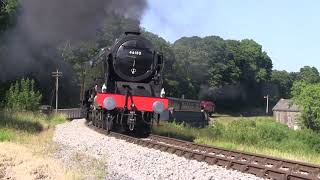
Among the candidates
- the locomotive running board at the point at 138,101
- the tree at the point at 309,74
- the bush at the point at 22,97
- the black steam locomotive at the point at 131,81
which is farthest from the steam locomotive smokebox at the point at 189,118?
the tree at the point at 309,74

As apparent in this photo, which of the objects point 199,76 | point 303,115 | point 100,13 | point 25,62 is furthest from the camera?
point 199,76

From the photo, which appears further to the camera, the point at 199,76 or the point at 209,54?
the point at 209,54

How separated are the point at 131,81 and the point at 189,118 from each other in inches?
1045

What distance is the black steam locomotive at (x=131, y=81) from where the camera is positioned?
1895 centimetres

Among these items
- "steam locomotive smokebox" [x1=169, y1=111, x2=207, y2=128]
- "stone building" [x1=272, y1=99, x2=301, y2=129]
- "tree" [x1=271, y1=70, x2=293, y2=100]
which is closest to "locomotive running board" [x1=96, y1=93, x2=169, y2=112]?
"steam locomotive smokebox" [x1=169, y1=111, x2=207, y2=128]

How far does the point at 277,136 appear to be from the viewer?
38.7 m

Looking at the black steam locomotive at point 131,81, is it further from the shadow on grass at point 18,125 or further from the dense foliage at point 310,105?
the dense foliage at point 310,105

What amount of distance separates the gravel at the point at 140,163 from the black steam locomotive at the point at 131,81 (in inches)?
93.9

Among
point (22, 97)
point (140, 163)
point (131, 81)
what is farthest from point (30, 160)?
point (22, 97)

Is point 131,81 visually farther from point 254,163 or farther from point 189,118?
point 189,118

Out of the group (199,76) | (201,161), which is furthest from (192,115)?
(199,76)

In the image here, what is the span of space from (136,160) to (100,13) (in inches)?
295

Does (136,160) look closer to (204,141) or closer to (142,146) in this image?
(142,146)

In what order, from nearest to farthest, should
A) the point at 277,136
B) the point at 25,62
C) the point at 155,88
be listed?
the point at 155,88
the point at 25,62
the point at 277,136
